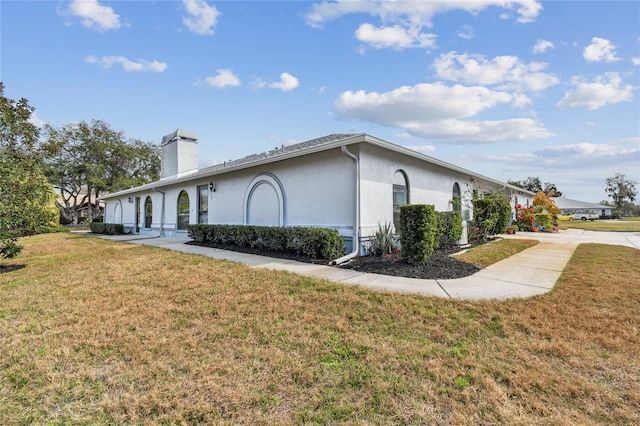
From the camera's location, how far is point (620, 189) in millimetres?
54000

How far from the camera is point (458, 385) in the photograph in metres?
2.37

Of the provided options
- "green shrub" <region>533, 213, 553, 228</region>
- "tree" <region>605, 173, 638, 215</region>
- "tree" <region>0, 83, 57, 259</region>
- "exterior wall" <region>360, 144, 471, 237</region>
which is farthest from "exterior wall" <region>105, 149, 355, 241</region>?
"tree" <region>605, 173, 638, 215</region>

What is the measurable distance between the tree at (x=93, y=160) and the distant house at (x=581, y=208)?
224 ft

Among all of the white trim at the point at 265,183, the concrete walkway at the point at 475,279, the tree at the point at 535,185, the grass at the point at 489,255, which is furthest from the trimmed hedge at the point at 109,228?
the tree at the point at 535,185

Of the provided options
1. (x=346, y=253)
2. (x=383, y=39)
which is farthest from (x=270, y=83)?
(x=346, y=253)

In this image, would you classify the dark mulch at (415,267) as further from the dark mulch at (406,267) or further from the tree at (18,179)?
the tree at (18,179)

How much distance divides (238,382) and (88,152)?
139 ft

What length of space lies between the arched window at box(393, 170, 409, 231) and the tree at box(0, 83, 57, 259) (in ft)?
30.6

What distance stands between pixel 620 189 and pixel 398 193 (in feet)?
228

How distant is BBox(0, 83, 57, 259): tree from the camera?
6.64m

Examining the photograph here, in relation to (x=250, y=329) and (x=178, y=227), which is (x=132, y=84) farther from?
(x=250, y=329)

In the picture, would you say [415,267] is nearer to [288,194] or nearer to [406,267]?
[406,267]

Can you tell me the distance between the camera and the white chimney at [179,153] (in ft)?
55.2

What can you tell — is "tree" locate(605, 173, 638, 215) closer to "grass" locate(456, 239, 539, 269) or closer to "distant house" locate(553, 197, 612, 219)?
"distant house" locate(553, 197, 612, 219)
